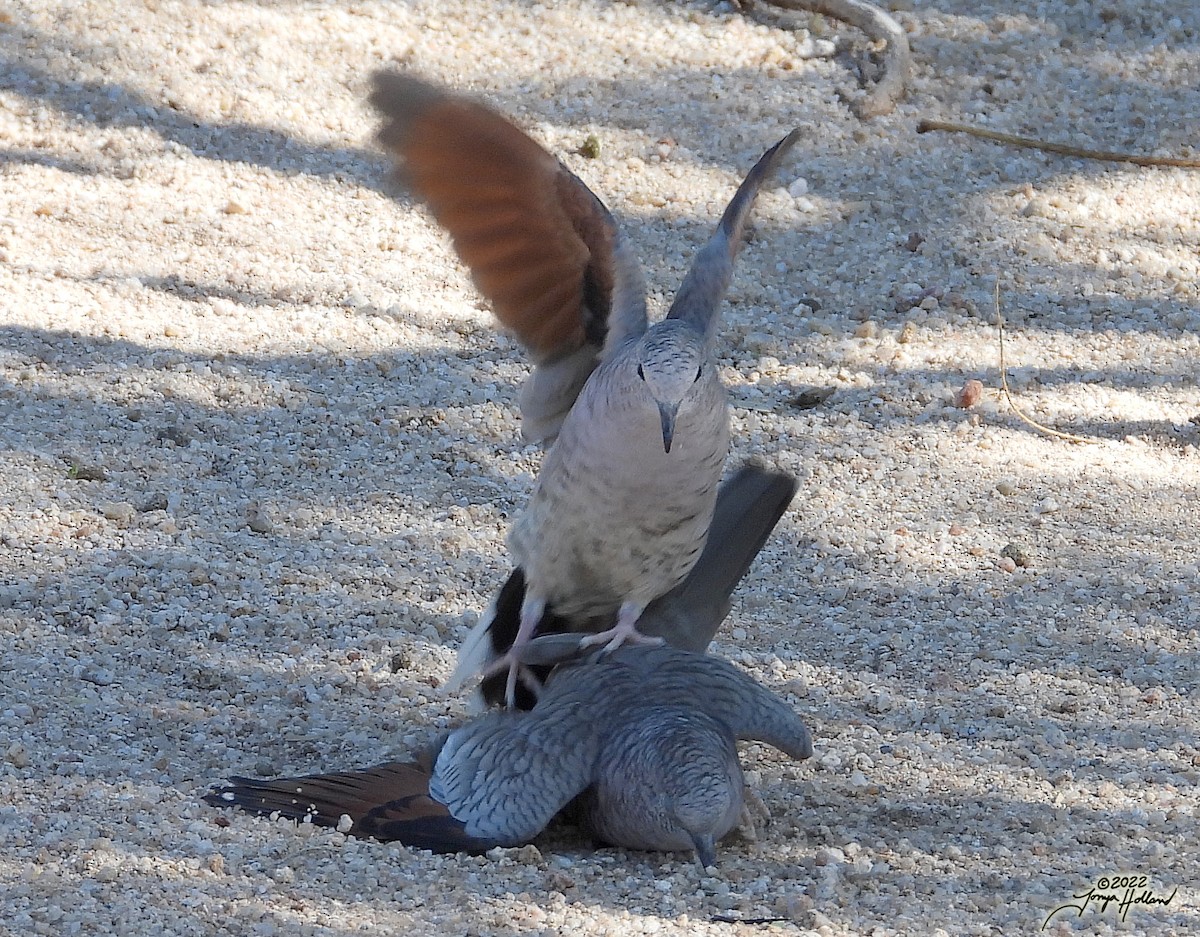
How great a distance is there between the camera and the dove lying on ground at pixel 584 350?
12.1ft

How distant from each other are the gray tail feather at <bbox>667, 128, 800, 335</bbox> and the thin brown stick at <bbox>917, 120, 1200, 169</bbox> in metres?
3.65

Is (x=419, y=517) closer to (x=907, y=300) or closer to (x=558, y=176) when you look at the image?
(x=558, y=176)

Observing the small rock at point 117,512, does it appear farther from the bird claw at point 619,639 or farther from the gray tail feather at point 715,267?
the gray tail feather at point 715,267

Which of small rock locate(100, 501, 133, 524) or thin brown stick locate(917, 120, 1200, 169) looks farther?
thin brown stick locate(917, 120, 1200, 169)

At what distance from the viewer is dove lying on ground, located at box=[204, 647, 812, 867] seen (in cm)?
340

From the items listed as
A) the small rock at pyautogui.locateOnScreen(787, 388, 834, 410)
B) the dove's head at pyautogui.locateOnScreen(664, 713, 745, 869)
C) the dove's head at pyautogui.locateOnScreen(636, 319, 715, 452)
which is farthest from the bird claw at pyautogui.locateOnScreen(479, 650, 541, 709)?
the small rock at pyautogui.locateOnScreen(787, 388, 834, 410)

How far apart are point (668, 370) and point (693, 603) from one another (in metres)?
1.04

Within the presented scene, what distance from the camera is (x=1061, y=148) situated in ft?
24.7

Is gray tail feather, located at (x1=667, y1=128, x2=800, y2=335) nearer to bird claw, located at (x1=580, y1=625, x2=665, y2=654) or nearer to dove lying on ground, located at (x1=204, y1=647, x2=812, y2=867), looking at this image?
bird claw, located at (x1=580, y1=625, x2=665, y2=654)

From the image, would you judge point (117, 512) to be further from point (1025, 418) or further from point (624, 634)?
point (1025, 418)

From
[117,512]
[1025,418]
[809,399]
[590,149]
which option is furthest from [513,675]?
[590,149]

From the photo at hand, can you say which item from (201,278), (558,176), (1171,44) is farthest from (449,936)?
(1171,44)
